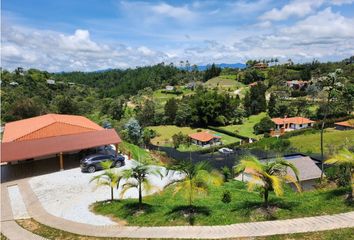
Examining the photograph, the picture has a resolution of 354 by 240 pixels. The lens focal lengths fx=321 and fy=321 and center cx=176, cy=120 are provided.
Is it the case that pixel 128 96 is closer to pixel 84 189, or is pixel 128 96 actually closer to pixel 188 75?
pixel 188 75

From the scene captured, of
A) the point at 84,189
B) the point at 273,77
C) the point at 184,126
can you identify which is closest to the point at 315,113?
the point at 184,126

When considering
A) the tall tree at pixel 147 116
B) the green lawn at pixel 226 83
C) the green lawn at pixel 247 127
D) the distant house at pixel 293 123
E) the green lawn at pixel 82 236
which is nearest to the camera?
the green lawn at pixel 82 236

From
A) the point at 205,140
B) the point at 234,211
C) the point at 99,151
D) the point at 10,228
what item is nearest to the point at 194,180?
the point at 234,211

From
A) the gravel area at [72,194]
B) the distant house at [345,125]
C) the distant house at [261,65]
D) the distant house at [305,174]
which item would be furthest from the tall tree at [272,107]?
the distant house at [261,65]

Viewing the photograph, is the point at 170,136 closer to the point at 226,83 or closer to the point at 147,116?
the point at 147,116

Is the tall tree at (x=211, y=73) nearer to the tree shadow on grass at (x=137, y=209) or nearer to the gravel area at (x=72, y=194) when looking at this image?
the gravel area at (x=72, y=194)

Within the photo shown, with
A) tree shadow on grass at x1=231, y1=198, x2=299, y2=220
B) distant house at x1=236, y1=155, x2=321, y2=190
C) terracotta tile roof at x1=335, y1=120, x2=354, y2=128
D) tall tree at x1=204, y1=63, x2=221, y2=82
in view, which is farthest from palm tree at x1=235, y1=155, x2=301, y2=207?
tall tree at x1=204, y1=63, x2=221, y2=82

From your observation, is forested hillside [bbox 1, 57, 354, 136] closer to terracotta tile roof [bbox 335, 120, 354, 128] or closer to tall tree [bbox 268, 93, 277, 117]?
tall tree [bbox 268, 93, 277, 117]
